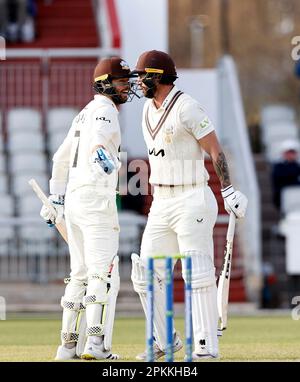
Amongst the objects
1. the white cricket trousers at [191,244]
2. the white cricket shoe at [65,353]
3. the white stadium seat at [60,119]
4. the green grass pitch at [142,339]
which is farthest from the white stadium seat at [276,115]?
the white cricket shoe at [65,353]

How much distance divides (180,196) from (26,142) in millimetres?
12736

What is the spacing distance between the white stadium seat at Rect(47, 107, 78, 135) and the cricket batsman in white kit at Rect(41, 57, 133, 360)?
1219 centimetres

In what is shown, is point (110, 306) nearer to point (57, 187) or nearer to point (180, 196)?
point (180, 196)

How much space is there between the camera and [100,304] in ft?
43.0

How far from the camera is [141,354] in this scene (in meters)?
13.1

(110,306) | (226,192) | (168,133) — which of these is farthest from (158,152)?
(110,306)

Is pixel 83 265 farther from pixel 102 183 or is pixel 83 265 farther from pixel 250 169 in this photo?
pixel 250 169

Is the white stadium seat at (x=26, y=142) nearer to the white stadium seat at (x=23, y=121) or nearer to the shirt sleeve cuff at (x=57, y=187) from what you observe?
the white stadium seat at (x=23, y=121)

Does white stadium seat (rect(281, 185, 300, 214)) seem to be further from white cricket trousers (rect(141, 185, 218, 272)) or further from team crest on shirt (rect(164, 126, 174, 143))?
team crest on shirt (rect(164, 126, 174, 143))

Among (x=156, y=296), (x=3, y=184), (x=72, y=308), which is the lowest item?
(x=72, y=308)

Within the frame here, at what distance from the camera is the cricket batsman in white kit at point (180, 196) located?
1297 cm

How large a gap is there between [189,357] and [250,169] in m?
13.2

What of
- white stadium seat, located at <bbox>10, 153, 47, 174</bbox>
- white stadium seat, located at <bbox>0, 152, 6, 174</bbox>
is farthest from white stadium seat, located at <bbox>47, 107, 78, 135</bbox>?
white stadium seat, located at <bbox>0, 152, 6, 174</bbox>
